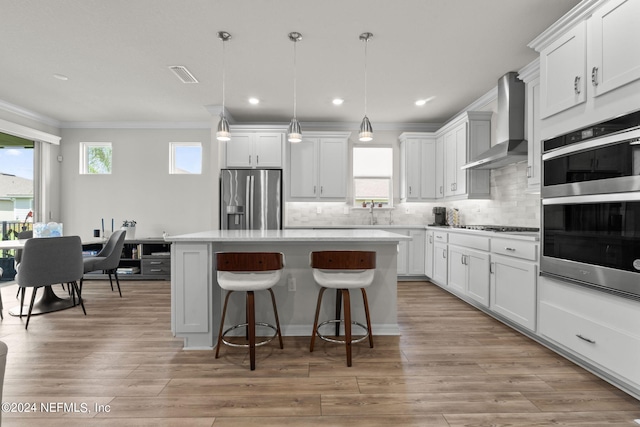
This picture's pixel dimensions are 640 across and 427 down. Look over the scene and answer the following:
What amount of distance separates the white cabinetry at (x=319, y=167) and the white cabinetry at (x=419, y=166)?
1.06m

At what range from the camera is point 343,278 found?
2385mm

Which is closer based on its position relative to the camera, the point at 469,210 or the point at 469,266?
the point at 469,266

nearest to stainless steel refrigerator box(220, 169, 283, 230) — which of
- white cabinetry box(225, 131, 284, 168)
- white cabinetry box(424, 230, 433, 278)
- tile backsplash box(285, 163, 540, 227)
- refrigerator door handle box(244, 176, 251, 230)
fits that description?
refrigerator door handle box(244, 176, 251, 230)

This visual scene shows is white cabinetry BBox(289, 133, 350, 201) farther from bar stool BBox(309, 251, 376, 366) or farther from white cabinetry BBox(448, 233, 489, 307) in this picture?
bar stool BBox(309, 251, 376, 366)

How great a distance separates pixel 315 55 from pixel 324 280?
2.30 m

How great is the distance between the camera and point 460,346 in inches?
105

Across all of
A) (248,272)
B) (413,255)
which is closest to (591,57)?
(248,272)

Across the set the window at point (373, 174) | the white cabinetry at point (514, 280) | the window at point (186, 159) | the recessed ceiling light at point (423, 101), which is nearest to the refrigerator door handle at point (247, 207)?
the window at point (186, 159)

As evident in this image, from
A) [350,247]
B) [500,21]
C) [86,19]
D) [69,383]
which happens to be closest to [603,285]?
[350,247]

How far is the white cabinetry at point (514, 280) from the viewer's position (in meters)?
2.72

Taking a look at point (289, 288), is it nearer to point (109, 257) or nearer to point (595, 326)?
point (595, 326)

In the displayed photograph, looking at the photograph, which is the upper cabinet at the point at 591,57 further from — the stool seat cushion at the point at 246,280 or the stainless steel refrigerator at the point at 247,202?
the stainless steel refrigerator at the point at 247,202

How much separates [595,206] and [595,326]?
777 mm

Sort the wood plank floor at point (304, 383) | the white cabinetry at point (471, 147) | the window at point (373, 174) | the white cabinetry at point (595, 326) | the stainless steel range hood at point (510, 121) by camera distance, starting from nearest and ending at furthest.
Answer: the wood plank floor at point (304, 383)
the white cabinetry at point (595, 326)
the stainless steel range hood at point (510, 121)
the white cabinetry at point (471, 147)
the window at point (373, 174)
